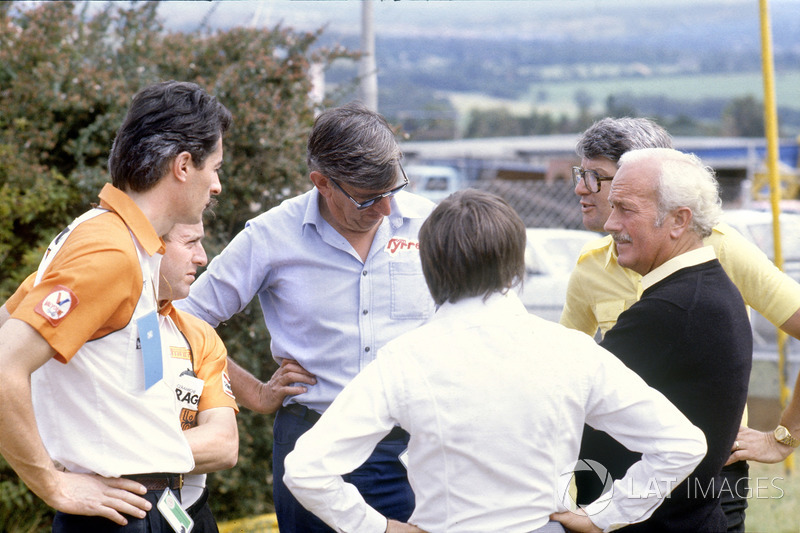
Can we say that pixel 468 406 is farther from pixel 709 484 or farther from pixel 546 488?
pixel 709 484

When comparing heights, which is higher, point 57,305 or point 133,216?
point 133,216

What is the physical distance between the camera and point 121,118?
4.27 metres

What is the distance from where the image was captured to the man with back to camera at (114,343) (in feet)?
5.64

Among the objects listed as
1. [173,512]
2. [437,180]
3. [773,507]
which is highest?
[173,512]

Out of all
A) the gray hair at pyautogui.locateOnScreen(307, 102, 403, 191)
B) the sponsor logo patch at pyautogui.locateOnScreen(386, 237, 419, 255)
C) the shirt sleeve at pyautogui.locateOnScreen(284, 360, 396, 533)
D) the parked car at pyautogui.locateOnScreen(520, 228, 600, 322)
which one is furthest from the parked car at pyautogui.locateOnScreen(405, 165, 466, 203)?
the shirt sleeve at pyautogui.locateOnScreen(284, 360, 396, 533)

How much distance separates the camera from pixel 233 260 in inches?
105

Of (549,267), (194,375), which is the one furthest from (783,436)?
(549,267)

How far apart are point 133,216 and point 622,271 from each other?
1.51 metres

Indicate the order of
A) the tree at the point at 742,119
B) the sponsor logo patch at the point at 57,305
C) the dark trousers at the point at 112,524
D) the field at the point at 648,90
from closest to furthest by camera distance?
the sponsor logo patch at the point at 57,305 → the dark trousers at the point at 112,524 → the field at the point at 648,90 → the tree at the point at 742,119

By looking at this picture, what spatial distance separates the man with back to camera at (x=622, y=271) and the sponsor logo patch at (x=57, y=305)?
5.27 ft

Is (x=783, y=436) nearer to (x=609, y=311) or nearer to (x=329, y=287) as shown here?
(x=609, y=311)

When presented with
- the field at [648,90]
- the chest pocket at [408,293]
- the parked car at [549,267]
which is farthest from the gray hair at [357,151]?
the field at [648,90]

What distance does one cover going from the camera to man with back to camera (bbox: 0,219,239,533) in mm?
2113

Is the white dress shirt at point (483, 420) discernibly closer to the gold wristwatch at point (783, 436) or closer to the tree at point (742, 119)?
the gold wristwatch at point (783, 436)
